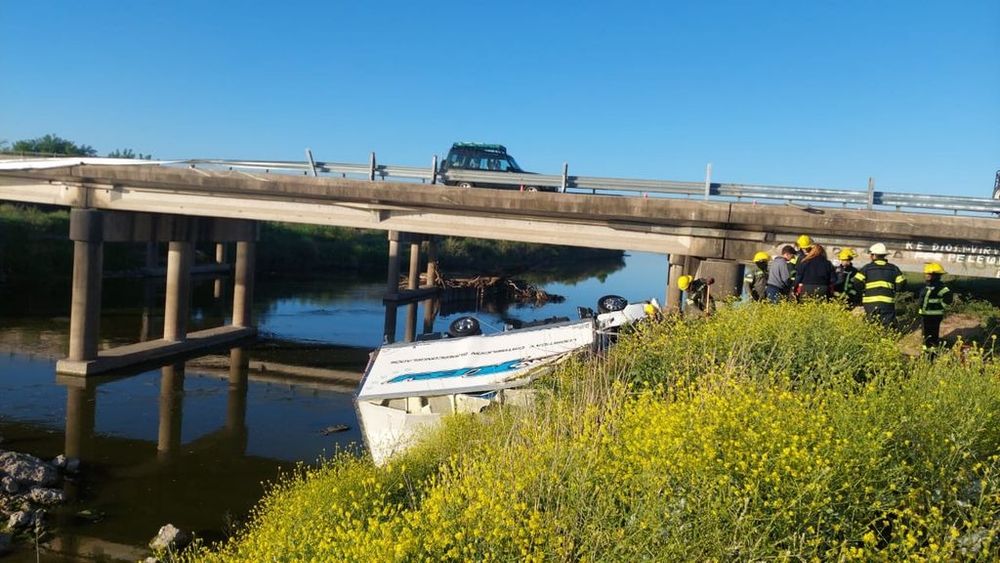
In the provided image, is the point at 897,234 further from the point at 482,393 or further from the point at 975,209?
the point at 482,393

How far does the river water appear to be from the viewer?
1134cm

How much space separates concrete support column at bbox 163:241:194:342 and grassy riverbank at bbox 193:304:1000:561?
1639 cm

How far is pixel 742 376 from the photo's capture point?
685 cm

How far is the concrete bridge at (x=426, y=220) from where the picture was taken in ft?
44.9

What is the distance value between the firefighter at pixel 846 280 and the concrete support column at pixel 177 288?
17.7 metres

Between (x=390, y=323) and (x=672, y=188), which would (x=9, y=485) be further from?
(x=390, y=323)

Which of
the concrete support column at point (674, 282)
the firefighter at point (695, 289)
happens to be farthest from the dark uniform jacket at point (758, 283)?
the concrete support column at point (674, 282)

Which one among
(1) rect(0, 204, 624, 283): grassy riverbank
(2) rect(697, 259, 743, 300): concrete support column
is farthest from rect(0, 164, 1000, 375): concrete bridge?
(1) rect(0, 204, 624, 283): grassy riverbank

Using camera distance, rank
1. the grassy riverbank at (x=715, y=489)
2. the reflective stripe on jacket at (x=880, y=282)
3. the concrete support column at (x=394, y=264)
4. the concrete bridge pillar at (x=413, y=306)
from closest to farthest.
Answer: the grassy riverbank at (x=715, y=489) → the reflective stripe on jacket at (x=880, y=282) → the concrete bridge pillar at (x=413, y=306) → the concrete support column at (x=394, y=264)

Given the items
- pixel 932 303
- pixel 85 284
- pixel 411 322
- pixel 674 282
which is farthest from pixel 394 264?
pixel 932 303

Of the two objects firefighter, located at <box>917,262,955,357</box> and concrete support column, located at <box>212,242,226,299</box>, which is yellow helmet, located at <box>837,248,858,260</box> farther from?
concrete support column, located at <box>212,242,226,299</box>

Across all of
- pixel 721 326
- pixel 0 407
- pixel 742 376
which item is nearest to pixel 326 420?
pixel 0 407

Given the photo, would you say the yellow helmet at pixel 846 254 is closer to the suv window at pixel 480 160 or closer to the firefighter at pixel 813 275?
the firefighter at pixel 813 275

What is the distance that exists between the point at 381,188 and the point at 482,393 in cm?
827
